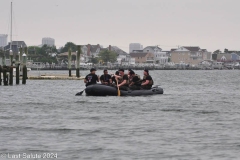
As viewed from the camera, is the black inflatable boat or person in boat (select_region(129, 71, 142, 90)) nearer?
the black inflatable boat

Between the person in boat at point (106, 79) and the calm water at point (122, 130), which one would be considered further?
the person in boat at point (106, 79)

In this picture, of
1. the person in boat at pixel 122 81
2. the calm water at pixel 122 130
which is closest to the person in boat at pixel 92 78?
the person in boat at pixel 122 81

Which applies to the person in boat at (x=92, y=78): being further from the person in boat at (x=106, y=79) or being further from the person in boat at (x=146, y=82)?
the person in boat at (x=146, y=82)

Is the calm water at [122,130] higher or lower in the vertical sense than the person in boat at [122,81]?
lower

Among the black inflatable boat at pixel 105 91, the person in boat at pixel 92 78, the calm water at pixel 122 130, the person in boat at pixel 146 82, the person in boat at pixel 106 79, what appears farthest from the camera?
the person in boat at pixel 146 82

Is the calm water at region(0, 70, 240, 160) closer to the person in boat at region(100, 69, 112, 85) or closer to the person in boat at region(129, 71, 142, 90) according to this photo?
the person in boat at region(100, 69, 112, 85)

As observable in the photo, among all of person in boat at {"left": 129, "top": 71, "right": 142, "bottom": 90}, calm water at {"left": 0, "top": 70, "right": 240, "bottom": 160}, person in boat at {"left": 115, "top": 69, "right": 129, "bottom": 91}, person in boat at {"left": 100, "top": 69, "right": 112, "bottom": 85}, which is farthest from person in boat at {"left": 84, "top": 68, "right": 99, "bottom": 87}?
calm water at {"left": 0, "top": 70, "right": 240, "bottom": 160}

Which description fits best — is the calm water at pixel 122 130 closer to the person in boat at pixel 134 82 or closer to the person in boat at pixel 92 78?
the person in boat at pixel 92 78

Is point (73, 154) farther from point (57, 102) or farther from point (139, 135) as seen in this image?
point (57, 102)

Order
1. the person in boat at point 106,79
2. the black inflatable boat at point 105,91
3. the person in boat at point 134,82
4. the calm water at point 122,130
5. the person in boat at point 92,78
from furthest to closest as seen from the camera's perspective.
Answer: the person in boat at point 134,82
the person in boat at point 106,79
the person in boat at point 92,78
the black inflatable boat at point 105,91
the calm water at point 122,130

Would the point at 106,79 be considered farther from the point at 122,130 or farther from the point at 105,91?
the point at 122,130

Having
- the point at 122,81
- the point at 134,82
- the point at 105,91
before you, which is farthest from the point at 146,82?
the point at 105,91

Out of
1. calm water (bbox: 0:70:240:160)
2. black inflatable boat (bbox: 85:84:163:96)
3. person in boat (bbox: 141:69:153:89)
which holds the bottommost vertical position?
calm water (bbox: 0:70:240:160)

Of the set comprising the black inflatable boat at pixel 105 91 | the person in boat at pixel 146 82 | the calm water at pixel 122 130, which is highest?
the person in boat at pixel 146 82
